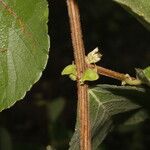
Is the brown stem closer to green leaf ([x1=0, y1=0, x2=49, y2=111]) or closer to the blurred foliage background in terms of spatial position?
green leaf ([x1=0, y1=0, x2=49, y2=111])

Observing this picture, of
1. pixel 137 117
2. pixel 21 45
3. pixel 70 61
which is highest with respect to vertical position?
pixel 70 61

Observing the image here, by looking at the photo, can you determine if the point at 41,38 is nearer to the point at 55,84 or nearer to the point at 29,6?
the point at 29,6

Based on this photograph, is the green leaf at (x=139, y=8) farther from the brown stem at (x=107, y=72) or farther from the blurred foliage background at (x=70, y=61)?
the blurred foliage background at (x=70, y=61)

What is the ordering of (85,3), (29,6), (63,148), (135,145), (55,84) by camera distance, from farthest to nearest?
(85,3), (55,84), (135,145), (63,148), (29,6)

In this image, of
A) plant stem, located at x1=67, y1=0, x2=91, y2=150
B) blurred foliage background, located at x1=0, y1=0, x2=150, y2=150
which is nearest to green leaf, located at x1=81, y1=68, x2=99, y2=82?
plant stem, located at x1=67, y1=0, x2=91, y2=150

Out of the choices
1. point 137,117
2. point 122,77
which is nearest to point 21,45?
point 122,77

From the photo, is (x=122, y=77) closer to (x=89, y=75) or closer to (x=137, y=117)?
(x=89, y=75)

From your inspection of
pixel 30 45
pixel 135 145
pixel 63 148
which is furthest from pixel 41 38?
pixel 135 145
